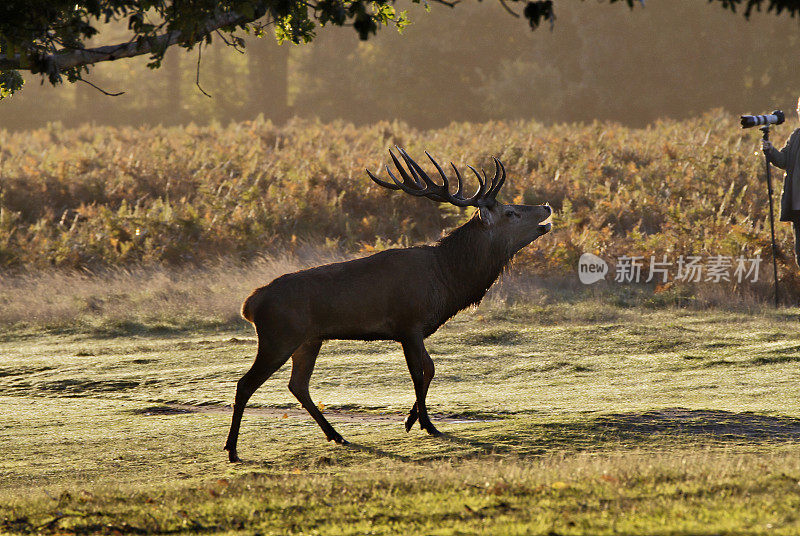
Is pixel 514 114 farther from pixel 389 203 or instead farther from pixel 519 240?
pixel 519 240

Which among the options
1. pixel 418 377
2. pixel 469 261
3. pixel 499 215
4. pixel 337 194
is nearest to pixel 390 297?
pixel 418 377

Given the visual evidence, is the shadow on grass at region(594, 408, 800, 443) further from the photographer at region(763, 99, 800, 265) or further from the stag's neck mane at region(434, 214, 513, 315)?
the photographer at region(763, 99, 800, 265)

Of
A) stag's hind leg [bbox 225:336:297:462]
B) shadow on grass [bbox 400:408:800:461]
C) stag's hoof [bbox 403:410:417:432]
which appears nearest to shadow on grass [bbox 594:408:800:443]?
shadow on grass [bbox 400:408:800:461]

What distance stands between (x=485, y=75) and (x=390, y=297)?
165ft

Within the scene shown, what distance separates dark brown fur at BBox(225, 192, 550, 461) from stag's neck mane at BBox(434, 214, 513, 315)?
10 mm

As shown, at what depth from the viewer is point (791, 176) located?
585 inches

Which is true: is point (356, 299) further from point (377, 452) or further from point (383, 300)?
point (377, 452)

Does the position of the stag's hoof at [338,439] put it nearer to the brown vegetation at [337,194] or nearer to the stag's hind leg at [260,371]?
the stag's hind leg at [260,371]

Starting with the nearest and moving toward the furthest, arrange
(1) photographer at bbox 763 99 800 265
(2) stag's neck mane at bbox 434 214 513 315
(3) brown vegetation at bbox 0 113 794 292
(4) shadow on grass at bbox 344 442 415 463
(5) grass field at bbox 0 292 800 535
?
(5) grass field at bbox 0 292 800 535
(4) shadow on grass at bbox 344 442 415 463
(2) stag's neck mane at bbox 434 214 513 315
(1) photographer at bbox 763 99 800 265
(3) brown vegetation at bbox 0 113 794 292

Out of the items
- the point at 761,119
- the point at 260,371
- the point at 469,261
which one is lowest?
the point at 260,371

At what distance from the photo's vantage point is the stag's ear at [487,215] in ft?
34.1

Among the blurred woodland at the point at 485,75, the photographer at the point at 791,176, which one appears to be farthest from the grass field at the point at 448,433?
the blurred woodland at the point at 485,75

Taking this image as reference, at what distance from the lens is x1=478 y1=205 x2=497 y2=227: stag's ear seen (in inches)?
410

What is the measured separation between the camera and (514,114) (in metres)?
55.7
